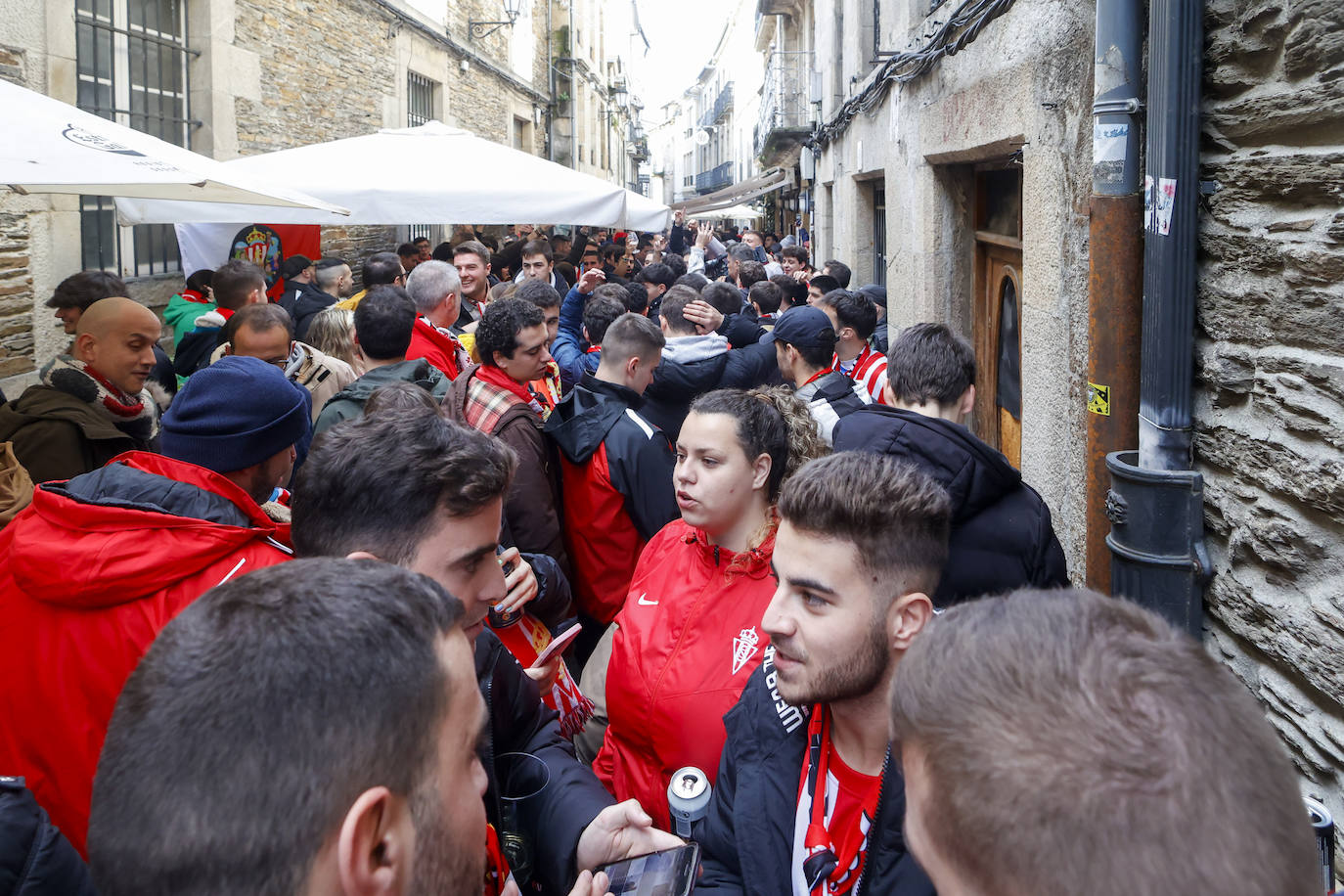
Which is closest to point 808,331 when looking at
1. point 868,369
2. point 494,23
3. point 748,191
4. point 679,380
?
point 679,380

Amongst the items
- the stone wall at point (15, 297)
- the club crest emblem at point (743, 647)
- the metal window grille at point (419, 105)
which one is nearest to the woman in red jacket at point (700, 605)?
the club crest emblem at point (743, 647)

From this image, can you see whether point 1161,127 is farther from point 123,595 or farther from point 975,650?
point 123,595

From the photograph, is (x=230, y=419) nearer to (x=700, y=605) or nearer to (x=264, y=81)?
(x=700, y=605)

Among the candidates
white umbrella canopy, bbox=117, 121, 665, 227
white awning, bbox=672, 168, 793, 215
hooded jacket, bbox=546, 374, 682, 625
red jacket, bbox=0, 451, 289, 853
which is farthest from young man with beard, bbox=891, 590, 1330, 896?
white awning, bbox=672, 168, 793, 215

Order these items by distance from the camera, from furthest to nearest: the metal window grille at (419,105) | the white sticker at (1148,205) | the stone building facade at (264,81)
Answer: the metal window grille at (419,105) → the stone building facade at (264,81) → the white sticker at (1148,205)

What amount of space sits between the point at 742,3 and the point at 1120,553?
41.8 meters

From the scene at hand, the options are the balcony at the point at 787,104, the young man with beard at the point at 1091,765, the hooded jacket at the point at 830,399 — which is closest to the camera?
the young man with beard at the point at 1091,765

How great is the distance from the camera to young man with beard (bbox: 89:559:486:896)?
891mm

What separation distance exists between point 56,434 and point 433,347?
1939 mm

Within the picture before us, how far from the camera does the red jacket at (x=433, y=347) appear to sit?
16.2ft

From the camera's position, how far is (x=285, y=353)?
14.2 feet

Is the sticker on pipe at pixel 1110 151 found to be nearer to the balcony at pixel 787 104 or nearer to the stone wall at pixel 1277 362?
the stone wall at pixel 1277 362

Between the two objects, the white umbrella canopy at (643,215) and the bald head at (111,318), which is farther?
the white umbrella canopy at (643,215)

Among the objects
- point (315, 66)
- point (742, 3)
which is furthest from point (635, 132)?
point (315, 66)
